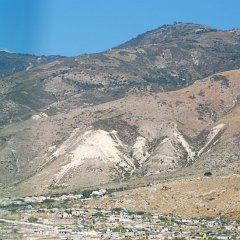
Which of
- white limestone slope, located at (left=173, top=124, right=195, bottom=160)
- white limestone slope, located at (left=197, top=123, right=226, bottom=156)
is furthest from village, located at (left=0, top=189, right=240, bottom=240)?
white limestone slope, located at (left=197, top=123, right=226, bottom=156)

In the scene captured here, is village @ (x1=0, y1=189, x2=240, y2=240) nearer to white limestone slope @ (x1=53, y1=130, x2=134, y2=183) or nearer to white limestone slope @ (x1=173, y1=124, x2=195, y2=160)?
white limestone slope @ (x1=53, y1=130, x2=134, y2=183)

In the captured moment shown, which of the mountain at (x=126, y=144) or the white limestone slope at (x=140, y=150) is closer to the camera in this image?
the mountain at (x=126, y=144)

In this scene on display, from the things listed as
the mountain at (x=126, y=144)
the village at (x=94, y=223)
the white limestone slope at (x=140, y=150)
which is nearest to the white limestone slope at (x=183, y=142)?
the mountain at (x=126, y=144)

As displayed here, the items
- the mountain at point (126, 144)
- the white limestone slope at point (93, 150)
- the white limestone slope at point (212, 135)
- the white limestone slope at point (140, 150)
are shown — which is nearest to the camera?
the mountain at point (126, 144)

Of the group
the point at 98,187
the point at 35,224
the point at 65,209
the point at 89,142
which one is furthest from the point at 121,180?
the point at 35,224

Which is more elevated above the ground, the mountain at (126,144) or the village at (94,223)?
the mountain at (126,144)

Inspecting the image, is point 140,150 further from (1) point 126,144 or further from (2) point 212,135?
(2) point 212,135

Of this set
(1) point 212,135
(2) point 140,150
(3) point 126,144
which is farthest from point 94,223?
(1) point 212,135

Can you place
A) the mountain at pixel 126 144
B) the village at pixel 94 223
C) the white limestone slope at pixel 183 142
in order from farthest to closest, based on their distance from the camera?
the white limestone slope at pixel 183 142
the mountain at pixel 126 144
the village at pixel 94 223

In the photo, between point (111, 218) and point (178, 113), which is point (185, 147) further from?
point (111, 218)

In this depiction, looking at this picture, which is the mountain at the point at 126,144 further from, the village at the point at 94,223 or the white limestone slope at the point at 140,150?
the village at the point at 94,223
